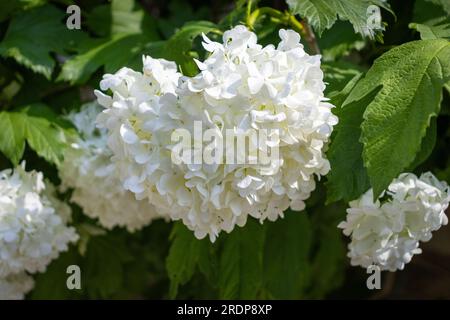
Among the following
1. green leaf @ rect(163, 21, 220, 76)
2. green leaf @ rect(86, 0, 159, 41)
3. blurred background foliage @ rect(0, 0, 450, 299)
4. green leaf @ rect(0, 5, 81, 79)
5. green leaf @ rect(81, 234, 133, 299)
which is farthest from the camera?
green leaf @ rect(81, 234, 133, 299)

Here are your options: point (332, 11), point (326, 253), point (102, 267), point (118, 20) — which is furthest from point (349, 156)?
point (326, 253)

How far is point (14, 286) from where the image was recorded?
1638 millimetres

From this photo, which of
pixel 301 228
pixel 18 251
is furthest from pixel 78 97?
pixel 301 228

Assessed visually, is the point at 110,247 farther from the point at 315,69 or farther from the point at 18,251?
the point at 315,69

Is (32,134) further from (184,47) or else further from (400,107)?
(400,107)

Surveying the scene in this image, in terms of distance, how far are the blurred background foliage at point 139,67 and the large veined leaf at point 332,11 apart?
0.10m

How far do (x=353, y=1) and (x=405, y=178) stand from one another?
333 mm

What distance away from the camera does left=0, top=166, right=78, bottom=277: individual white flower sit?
1.48 m

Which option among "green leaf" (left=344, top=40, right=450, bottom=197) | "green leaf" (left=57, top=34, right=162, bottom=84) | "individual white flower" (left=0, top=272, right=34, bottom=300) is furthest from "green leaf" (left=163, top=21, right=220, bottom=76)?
"individual white flower" (left=0, top=272, right=34, bottom=300)

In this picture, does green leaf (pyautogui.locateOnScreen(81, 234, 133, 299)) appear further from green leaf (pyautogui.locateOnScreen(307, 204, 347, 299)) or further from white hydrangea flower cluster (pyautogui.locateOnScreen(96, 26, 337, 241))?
white hydrangea flower cluster (pyautogui.locateOnScreen(96, 26, 337, 241))

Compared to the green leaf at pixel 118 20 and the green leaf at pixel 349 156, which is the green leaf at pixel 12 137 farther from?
the green leaf at pixel 349 156

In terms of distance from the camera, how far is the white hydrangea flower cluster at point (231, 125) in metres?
1.12

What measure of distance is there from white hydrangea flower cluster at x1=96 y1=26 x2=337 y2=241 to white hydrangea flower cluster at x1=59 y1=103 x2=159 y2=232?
343 mm

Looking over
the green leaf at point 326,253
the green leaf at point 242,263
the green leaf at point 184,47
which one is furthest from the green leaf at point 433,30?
the green leaf at point 326,253
